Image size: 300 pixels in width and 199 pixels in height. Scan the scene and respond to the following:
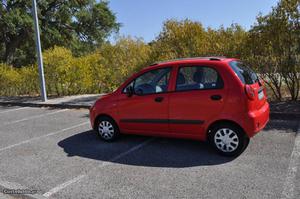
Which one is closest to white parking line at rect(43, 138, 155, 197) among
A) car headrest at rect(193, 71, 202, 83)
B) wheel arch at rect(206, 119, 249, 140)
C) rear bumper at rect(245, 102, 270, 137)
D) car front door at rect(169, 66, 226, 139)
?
car front door at rect(169, 66, 226, 139)

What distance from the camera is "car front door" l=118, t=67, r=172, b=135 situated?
563cm

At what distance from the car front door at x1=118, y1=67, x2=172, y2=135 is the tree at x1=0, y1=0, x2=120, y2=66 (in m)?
18.1

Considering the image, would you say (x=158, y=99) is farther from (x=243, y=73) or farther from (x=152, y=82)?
(x=243, y=73)

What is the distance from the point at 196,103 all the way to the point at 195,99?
0.07 meters

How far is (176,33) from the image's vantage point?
420 inches

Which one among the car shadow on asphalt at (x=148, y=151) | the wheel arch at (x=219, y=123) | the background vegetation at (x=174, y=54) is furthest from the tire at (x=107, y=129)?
the background vegetation at (x=174, y=54)

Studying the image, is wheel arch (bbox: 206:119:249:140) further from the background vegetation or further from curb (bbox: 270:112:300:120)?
the background vegetation

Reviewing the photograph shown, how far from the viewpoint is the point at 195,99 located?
5.25 meters

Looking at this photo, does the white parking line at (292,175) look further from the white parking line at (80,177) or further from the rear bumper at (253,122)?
the white parking line at (80,177)

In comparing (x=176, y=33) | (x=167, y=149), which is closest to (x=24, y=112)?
(x=176, y=33)

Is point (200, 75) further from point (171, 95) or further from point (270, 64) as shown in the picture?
point (270, 64)

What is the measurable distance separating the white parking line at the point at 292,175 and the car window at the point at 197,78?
5.03ft

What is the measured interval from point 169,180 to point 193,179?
326 millimetres

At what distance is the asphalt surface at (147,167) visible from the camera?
4.09 metres
